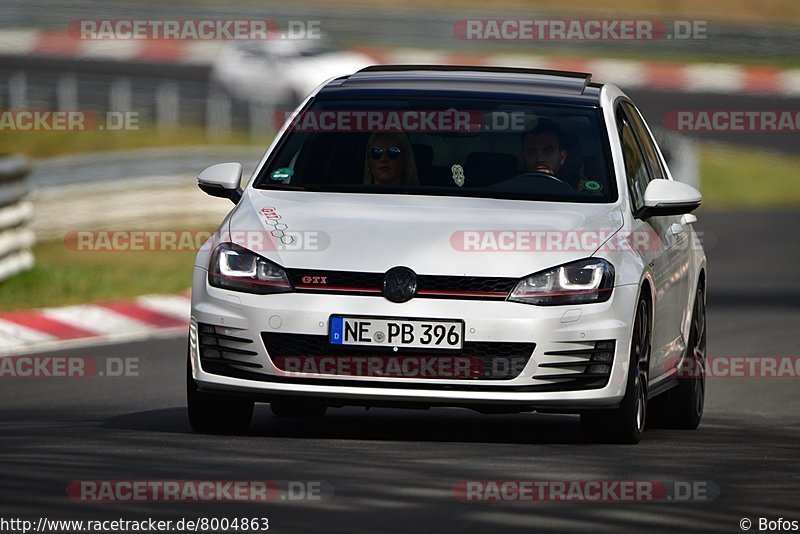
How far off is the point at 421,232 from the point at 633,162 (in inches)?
66.4

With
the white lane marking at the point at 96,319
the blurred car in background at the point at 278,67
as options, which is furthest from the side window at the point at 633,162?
the blurred car in background at the point at 278,67

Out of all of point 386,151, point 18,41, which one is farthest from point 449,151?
point 18,41

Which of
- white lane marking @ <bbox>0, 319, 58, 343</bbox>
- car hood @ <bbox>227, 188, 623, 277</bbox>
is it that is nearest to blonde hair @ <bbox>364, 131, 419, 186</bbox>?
car hood @ <bbox>227, 188, 623, 277</bbox>

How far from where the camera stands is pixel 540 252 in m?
8.87

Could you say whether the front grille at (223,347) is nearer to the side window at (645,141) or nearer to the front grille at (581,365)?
the front grille at (581,365)

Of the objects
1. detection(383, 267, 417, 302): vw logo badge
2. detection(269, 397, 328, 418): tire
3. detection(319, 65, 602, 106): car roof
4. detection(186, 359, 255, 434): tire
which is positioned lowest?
detection(269, 397, 328, 418): tire

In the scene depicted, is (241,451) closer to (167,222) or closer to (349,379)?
(349,379)

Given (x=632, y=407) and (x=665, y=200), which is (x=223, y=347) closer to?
(x=632, y=407)

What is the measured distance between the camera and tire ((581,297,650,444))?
905 centimetres

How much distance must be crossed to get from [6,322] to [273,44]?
25.2 metres

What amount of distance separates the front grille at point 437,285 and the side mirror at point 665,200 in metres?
1.09

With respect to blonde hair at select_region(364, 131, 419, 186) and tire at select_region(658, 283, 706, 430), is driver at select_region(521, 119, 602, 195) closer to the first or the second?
blonde hair at select_region(364, 131, 419, 186)

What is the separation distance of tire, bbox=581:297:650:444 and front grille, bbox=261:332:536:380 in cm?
56

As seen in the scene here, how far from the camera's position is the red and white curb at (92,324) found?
48.3 ft
